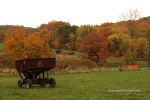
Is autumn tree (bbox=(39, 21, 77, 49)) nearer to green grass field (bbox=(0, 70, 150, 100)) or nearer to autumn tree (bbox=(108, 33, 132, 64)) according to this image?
autumn tree (bbox=(108, 33, 132, 64))

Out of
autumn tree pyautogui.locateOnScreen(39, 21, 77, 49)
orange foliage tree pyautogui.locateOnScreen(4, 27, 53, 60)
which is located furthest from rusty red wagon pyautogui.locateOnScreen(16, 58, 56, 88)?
autumn tree pyautogui.locateOnScreen(39, 21, 77, 49)

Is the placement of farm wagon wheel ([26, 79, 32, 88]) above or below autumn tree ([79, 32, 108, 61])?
below

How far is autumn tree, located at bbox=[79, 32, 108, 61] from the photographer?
112 meters

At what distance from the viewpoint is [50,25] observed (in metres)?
167

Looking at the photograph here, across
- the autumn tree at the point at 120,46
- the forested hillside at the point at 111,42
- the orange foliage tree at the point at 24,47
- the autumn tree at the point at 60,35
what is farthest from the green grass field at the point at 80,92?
the autumn tree at the point at 60,35

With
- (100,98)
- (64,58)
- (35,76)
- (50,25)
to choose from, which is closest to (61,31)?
(50,25)

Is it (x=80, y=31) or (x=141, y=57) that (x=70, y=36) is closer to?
(x=80, y=31)

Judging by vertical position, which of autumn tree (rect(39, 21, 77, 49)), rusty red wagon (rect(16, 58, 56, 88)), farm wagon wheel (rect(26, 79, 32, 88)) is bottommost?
farm wagon wheel (rect(26, 79, 32, 88))

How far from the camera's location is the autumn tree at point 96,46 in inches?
4402

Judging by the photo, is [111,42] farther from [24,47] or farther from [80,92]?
[80,92]

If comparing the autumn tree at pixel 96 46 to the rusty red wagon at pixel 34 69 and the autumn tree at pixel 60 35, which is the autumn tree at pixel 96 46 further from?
the rusty red wagon at pixel 34 69

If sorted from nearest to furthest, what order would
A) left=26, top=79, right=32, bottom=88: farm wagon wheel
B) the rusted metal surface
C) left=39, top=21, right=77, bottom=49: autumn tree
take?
left=26, top=79, right=32, bottom=88: farm wagon wheel < the rusted metal surface < left=39, top=21, right=77, bottom=49: autumn tree

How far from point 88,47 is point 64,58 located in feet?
41.0

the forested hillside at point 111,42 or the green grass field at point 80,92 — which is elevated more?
the forested hillside at point 111,42
